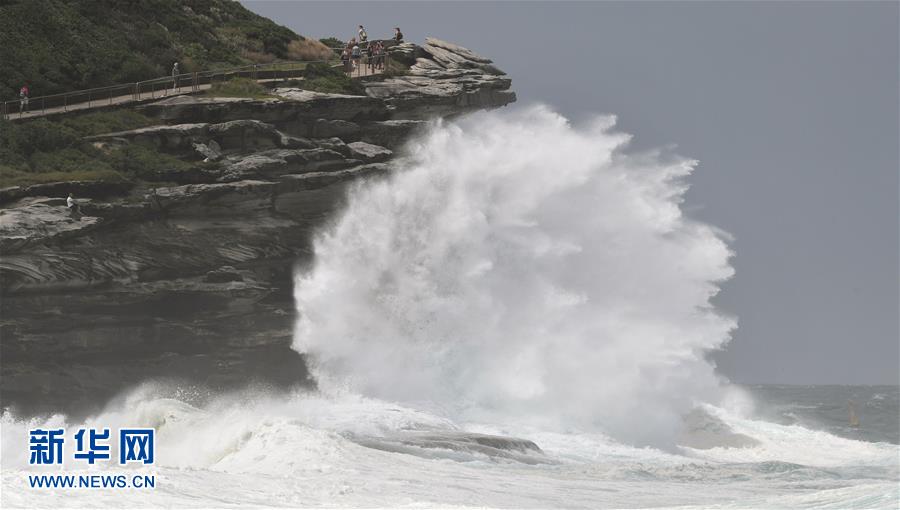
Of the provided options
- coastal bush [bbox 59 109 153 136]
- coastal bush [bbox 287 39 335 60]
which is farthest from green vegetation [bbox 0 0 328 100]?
coastal bush [bbox 59 109 153 136]

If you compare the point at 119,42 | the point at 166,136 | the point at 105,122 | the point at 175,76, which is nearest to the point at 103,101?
the point at 105,122

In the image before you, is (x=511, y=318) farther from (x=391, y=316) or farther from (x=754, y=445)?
(x=754, y=445)

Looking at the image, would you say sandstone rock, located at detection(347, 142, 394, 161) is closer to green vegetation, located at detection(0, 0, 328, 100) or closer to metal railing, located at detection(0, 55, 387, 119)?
metal railing, located at detection(0, 55, 387, 119)

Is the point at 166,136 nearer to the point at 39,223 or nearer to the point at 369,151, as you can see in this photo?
the point at 39,223

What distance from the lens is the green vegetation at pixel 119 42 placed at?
37.3m

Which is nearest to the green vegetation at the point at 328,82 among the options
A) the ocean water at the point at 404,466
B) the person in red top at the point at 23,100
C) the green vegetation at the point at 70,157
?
the green vegetation at the point at 70,157

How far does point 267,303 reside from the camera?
35.0 metres

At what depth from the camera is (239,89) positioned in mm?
37062

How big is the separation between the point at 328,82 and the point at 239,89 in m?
3.17

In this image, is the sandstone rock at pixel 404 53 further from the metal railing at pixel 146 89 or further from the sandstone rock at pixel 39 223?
the sandstone rock at pixel 39 223

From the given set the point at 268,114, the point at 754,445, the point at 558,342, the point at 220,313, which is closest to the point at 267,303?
the point at 220,313

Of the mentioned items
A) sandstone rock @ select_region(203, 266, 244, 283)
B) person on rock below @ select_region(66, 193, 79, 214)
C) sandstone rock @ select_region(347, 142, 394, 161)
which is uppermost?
sandstone rock @ select_region(347, 142, 394, 161)

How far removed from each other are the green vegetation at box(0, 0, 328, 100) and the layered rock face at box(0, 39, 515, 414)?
4.26 meters

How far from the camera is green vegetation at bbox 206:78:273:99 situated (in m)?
36.5
